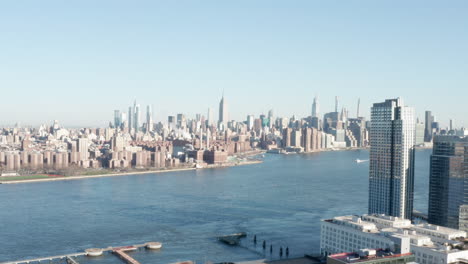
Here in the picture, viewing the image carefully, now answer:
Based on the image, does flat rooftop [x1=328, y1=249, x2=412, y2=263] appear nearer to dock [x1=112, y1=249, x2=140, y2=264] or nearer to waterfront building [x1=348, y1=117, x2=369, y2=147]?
dock [x1=112, y1=249, x2=140, y2=264]

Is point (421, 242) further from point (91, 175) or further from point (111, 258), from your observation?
point (91, 175)

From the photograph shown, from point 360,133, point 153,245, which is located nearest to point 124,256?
point 153,245

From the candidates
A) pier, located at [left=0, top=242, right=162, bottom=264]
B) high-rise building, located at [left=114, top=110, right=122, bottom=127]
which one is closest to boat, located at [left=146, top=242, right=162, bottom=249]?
pier, located at [left=0, top=242, right=162, bottom=264]

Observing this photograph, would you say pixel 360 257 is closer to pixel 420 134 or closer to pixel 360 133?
pixel 420 134

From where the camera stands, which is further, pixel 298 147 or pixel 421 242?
pixel 298 147

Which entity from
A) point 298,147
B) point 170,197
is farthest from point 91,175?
point 298,147

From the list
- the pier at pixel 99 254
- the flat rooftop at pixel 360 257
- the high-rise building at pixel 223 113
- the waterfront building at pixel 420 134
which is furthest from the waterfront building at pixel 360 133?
the flat rooftop at pixel 360 257
